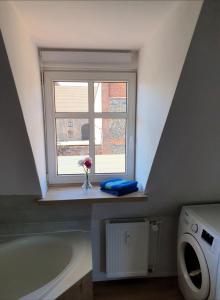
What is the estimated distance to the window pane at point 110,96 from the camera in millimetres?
2230

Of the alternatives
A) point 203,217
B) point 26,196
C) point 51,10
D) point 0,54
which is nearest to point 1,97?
point 0,54

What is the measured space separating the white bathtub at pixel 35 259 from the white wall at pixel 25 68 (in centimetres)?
50

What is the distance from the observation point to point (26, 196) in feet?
6.40

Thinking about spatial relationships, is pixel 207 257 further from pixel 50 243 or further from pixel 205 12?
pixel 205 12

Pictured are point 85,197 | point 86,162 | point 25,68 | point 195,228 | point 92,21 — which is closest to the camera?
point 92,21

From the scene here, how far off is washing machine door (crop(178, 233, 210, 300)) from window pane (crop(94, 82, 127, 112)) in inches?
53.1

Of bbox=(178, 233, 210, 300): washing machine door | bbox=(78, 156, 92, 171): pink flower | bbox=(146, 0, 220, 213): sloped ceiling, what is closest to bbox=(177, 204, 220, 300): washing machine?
bbox=(178, 233, 210, 300): washing machine door

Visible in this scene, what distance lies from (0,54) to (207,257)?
6.10ft

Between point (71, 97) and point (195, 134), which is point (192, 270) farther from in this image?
point (71, 97)

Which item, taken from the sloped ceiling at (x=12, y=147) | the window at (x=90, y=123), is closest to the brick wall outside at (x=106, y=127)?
the window at (x=90, y=123)

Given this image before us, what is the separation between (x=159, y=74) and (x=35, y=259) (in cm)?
188

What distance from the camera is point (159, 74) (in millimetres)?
1620

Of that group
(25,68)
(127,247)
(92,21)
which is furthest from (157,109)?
(127,247)

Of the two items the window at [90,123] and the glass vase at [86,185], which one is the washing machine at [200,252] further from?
the glass vase at [86,185]
